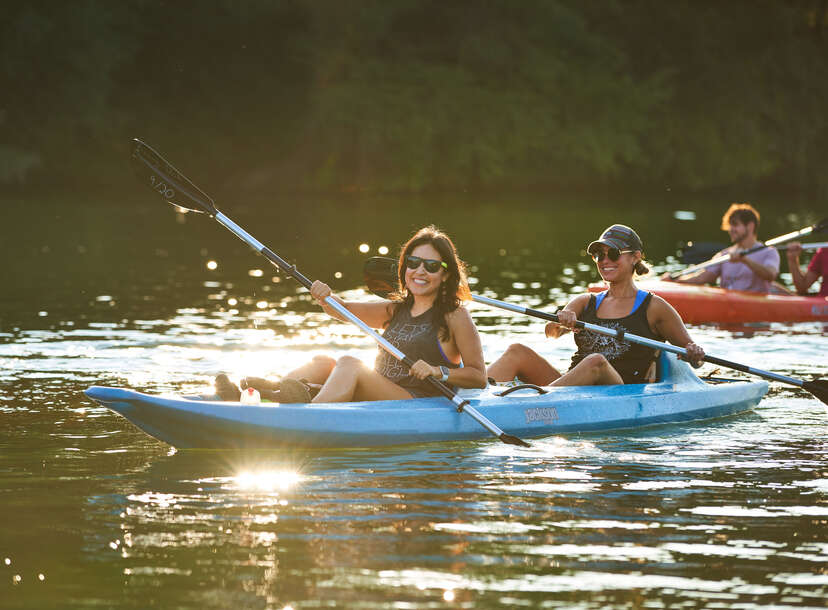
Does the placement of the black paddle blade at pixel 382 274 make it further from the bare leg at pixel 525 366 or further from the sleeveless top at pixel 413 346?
the bare leg at pixel 525 366

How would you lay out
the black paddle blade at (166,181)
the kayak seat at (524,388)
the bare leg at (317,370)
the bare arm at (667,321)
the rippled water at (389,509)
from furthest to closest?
the black paddle blade at (166,181)
the bare arm at (667,321)
the kayak seat at (524,388)
the bare leg at (317,370)
the rippled water at (389,509)

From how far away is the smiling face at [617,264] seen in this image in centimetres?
763

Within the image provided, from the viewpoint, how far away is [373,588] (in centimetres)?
469

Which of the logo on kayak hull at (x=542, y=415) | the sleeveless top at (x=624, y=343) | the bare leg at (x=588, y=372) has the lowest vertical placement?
the logo on kayak hull at (x=542, y=415)

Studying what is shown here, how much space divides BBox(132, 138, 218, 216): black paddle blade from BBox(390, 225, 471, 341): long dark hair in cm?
153

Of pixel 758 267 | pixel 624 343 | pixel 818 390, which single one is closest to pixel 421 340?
pixel 624 343

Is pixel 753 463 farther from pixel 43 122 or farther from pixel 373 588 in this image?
pixel 43 122

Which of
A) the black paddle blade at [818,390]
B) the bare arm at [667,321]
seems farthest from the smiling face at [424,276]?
the black paddle blade at [818,390]

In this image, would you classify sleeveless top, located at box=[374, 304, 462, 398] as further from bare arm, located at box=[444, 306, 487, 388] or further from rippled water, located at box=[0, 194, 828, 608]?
rippled water, located at box=[0, 194, 828, 608]

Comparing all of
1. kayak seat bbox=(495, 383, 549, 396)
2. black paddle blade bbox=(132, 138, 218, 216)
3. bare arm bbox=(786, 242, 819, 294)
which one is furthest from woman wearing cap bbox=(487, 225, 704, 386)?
bare arm bbox=(786, 242, 819, 294)

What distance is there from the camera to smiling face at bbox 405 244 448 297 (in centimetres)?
675

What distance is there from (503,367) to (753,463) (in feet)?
5.14

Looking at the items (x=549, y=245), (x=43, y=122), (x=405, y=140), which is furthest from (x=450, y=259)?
(x=43, y=122)

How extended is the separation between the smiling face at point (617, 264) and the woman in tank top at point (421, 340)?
3.36 ft
